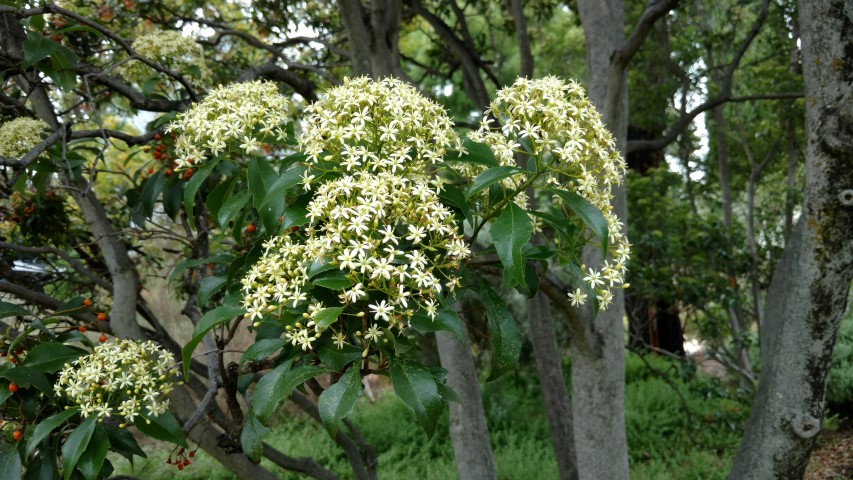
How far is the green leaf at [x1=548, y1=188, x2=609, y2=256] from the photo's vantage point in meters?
1.27

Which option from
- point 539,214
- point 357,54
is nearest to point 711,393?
point 357,54

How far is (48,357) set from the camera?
1.79 m

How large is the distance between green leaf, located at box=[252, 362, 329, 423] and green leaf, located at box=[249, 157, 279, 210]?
0.45m

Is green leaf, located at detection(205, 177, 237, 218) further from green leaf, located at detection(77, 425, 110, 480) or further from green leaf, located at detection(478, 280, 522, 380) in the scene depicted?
green leaf, located at detection(478, 280, 522, 380)

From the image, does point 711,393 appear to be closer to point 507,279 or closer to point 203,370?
point 203,370

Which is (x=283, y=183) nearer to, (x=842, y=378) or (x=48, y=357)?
(x=48, y=357)

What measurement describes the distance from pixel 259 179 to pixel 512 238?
717 millimetres

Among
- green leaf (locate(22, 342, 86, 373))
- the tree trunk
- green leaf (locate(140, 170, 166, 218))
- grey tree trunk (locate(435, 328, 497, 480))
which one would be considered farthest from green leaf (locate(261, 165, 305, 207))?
the tree trunk

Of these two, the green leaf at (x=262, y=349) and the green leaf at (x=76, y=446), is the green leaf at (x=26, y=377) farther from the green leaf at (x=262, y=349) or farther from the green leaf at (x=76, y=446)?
the green leaf at (x=262, y=349)

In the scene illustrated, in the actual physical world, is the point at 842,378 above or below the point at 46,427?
below

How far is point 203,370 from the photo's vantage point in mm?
2709

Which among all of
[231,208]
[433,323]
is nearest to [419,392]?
[433,323]

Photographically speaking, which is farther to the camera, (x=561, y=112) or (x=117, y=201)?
(x=117, y=201)

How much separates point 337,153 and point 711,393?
20.6 ft
